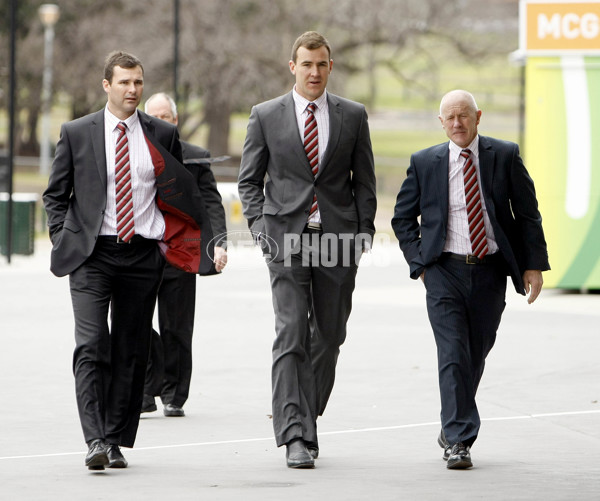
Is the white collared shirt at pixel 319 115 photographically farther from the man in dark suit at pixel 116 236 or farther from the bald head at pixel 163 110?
the bald head at pixel 163 110

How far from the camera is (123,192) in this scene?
265 inches

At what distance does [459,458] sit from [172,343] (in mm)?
2562

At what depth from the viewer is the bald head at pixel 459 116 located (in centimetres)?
679

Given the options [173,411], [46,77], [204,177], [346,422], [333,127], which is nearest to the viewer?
[333,127]

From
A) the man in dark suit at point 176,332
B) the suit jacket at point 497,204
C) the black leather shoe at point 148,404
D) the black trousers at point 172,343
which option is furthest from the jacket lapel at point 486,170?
the black leather shoe at point 148,404

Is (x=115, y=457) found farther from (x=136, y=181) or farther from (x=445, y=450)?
(x=445, y=450)

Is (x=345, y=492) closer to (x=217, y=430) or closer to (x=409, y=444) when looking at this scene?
(x=409, y=444)

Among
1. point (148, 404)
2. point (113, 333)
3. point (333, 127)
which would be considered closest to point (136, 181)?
point (113, 333)

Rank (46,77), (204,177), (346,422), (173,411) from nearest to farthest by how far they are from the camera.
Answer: (346,422), (173,411), (204,177), (46,77)

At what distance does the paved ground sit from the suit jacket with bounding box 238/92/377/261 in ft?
3.86

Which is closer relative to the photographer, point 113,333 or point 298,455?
point 298,455

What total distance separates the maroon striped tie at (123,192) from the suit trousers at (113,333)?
84 millimetres

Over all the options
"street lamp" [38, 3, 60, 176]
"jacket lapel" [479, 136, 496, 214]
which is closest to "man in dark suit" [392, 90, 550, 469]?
"jacket lapel" [479, 136, 496, 214]

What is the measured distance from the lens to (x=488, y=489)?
20.2 ft
